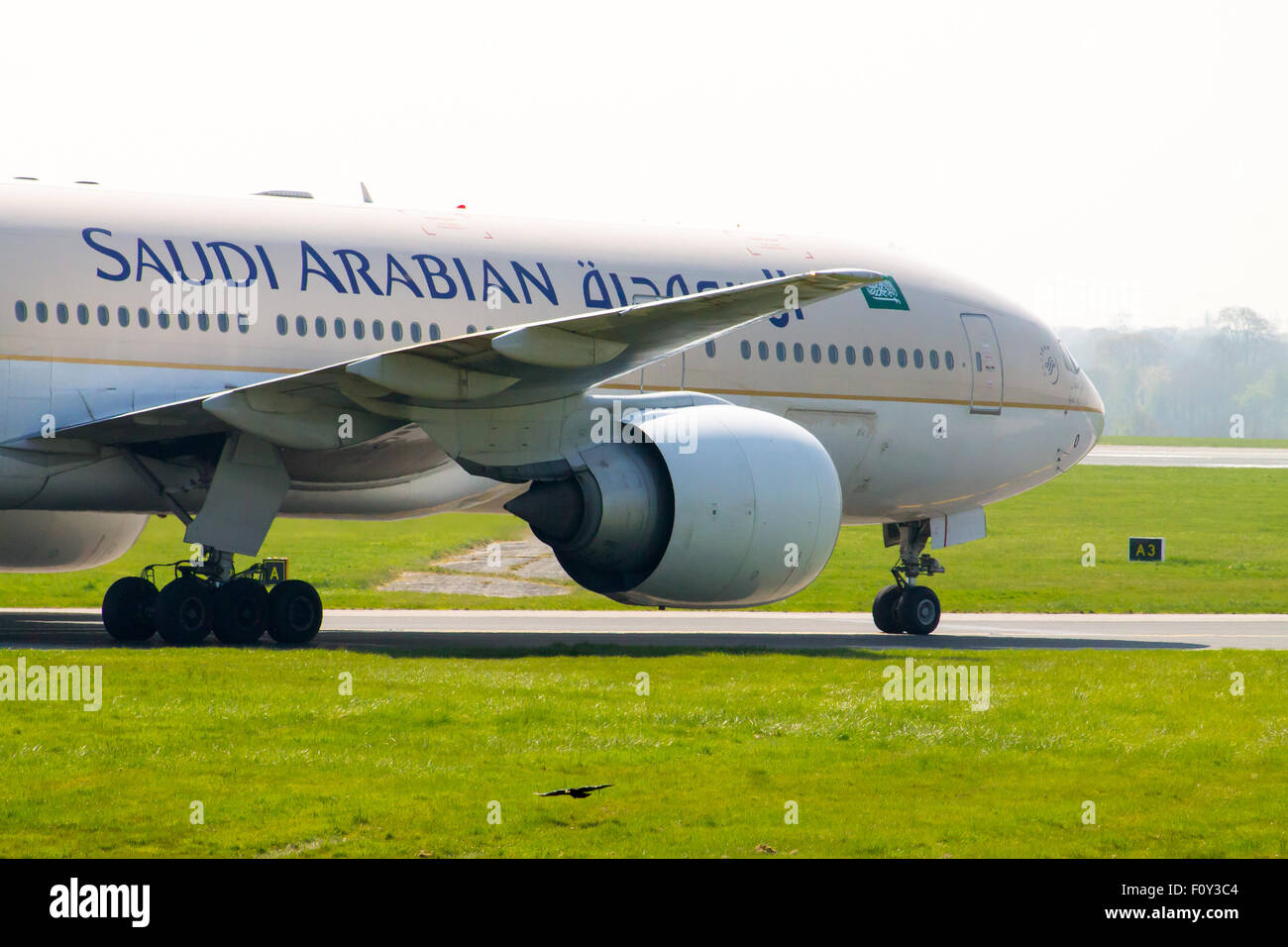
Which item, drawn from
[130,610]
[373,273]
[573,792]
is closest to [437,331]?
[373,273]

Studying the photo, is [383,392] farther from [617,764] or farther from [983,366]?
[983,366]

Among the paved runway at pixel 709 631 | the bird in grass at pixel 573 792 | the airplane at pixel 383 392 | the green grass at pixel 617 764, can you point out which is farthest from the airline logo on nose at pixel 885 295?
the bird in grass at pixel 573 792

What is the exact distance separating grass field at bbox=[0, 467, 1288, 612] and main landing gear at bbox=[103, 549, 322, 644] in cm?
487

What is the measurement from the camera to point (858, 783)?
893 centimetres

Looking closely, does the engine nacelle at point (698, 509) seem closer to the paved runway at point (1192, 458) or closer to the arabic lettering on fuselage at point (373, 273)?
the arabic lettering on fuselage at point (373, 273)

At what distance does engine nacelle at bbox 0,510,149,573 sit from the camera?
17.9 m

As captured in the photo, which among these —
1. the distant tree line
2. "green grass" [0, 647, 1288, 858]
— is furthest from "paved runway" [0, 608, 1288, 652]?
the distant tree line

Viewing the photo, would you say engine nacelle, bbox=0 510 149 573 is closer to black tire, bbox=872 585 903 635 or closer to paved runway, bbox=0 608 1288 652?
paved runway, bbox=0 608 1288 652

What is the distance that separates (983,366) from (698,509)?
23.9 feet

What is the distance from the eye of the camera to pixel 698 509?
46.2ft

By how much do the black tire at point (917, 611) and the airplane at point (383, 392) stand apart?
3461 millimetres
